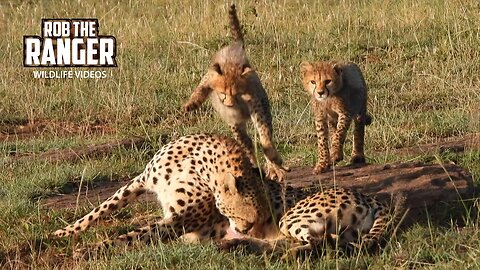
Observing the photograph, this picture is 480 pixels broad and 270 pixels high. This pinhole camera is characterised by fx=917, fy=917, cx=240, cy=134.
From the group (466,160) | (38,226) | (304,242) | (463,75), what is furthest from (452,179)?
(463,75)

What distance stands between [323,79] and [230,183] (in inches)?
69.3

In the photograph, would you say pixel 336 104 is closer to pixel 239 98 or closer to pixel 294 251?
pixel 239 98

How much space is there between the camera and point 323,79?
5703mm

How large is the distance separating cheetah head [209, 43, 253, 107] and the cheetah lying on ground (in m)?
0.66

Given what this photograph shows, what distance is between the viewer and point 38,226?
4754mm

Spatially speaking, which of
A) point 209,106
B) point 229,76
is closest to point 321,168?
point 229,76

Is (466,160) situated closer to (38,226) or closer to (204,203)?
(204,203)

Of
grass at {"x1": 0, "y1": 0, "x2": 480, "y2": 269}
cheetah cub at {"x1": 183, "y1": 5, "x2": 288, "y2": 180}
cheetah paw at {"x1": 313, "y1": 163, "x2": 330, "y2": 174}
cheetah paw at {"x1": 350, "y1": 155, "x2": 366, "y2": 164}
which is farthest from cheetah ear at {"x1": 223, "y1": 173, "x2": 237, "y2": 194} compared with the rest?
cheetah paw at {"x1": 350, "y1": 155, "x2": 366, "y2": 164}

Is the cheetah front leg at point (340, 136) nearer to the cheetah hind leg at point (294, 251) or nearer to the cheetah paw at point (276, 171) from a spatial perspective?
the cheetah paw at point (276, 171)

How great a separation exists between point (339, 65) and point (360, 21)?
15.6ft

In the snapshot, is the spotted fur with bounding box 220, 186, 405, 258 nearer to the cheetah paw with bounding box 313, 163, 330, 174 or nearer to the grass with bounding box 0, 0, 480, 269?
the grass with bounding box 0, 0, 480, 269

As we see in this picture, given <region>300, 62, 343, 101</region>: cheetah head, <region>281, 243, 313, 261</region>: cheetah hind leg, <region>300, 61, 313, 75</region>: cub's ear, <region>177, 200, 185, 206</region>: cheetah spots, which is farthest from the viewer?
<region>300, 61, 313, 75</region>: cub's ear

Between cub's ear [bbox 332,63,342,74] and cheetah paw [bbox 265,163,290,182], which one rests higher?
cub's ear [bbox 332,63,342,74]

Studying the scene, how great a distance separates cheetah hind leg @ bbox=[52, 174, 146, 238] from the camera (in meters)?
4.61
